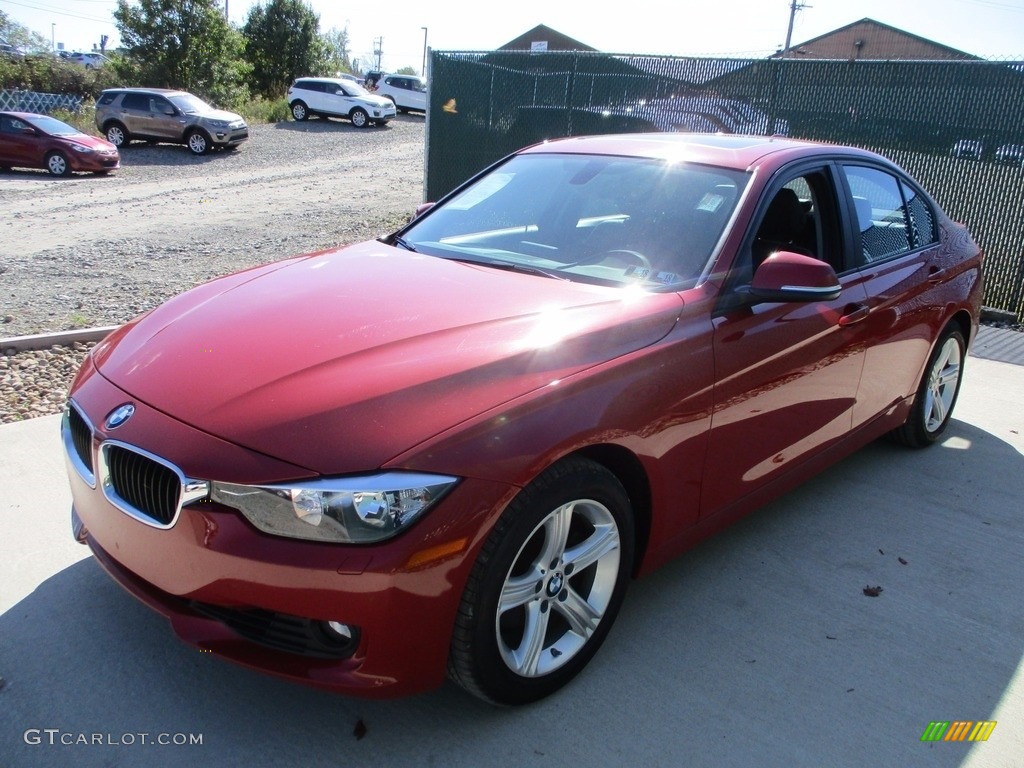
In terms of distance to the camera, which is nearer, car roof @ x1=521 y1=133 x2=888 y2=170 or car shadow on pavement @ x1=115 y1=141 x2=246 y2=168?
car roof @ x1=521 y1=133 x2=888 y2=170

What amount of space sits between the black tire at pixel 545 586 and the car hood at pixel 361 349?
31 cm

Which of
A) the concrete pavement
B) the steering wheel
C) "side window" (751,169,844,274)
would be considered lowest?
the concrete pavement

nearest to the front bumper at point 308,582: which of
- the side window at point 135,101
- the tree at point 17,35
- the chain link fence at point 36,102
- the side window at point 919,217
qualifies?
the side window at point 919,217

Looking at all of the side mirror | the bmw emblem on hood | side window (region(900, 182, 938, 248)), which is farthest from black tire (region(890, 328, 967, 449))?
the bmw emblem on hood

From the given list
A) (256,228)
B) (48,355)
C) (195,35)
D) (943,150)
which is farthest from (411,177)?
(195,35)

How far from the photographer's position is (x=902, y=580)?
11.6ft

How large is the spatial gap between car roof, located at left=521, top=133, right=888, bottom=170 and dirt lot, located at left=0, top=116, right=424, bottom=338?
4419 mm

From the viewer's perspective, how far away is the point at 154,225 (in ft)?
40.5

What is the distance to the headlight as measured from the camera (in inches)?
82.6

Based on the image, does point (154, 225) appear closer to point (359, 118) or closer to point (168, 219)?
point (168, 219)

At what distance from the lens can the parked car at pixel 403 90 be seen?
39.2 metres

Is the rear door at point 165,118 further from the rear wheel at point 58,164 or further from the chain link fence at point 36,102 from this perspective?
the chain link fence at point 36,102

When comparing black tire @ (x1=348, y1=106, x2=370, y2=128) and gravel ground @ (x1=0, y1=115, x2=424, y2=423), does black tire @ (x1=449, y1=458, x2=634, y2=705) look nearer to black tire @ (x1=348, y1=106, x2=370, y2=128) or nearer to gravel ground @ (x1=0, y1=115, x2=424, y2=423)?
gravel ground @ (x1=0, y1=115, x2=424, y2=423)

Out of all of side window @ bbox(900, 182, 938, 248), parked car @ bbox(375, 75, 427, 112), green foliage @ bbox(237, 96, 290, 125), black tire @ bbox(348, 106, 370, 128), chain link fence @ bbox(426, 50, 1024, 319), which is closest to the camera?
side window @ bbox(900, 182, 938, 248)
